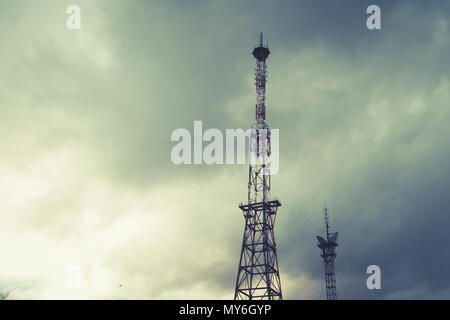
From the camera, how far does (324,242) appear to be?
303ft

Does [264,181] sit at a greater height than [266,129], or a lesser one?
lesser

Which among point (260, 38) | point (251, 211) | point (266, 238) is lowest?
point (266, 238)
